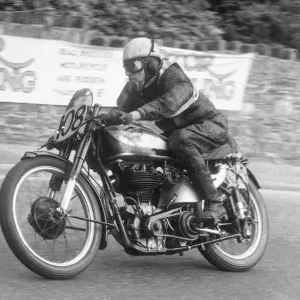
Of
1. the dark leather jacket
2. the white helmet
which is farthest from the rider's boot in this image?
the white helmet

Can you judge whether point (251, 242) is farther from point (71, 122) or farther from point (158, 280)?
point (71, 122)

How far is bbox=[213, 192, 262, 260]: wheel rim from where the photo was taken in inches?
217

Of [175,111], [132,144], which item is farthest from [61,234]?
[175,111]

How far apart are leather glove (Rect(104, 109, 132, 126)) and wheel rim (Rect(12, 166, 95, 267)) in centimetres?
43

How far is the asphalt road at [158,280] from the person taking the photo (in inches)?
180

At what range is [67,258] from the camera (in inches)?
188

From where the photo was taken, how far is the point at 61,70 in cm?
1035

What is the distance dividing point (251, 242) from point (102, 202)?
1.30 metres

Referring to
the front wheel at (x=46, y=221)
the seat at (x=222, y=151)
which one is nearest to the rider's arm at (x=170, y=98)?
the seat at (x=222, y=151)

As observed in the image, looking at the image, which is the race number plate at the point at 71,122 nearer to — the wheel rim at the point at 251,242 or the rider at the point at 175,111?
the rider at the point at 175,111

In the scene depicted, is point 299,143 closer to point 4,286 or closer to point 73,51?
point 73,51

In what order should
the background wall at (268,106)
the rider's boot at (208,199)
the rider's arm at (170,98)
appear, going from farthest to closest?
the background wall at (268,106) < the rider's boot at (208,199) < the rider's arm at (170,98)

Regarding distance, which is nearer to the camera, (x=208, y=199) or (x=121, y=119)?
(x=121, y=119)

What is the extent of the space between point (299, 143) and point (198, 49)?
2018 millimetres
